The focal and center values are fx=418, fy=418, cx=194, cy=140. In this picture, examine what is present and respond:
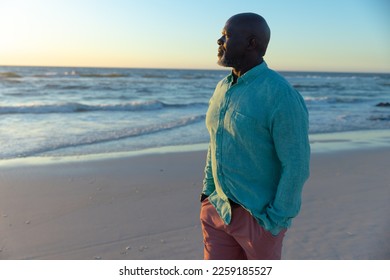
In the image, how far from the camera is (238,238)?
1.97 meters

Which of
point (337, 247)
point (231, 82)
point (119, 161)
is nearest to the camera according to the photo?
point (231, 82)

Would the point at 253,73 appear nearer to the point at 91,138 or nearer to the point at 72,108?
the point at 91,138

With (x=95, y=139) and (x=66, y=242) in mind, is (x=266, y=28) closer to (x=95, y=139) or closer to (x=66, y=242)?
(x=66, y=242)

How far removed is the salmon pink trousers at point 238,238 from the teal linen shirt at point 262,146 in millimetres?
43

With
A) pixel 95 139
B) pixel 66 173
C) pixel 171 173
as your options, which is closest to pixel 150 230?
pixel 171 173

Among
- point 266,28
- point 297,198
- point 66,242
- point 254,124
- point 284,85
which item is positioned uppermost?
point 266,28

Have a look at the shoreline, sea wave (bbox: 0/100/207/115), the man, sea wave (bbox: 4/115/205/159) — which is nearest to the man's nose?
the man

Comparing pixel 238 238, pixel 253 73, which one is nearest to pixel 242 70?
pixel 253 73

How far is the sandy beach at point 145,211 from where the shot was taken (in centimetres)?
390

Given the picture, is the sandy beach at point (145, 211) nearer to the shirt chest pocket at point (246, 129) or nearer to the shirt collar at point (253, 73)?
the shirt chest pocket at point (246, 129)

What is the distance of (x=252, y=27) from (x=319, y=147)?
722cm

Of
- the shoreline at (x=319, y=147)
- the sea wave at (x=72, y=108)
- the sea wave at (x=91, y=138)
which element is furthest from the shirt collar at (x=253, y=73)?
the sea wave at (x=72, y=108)

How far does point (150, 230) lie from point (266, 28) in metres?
2.94

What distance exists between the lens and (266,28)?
184 centimetres
